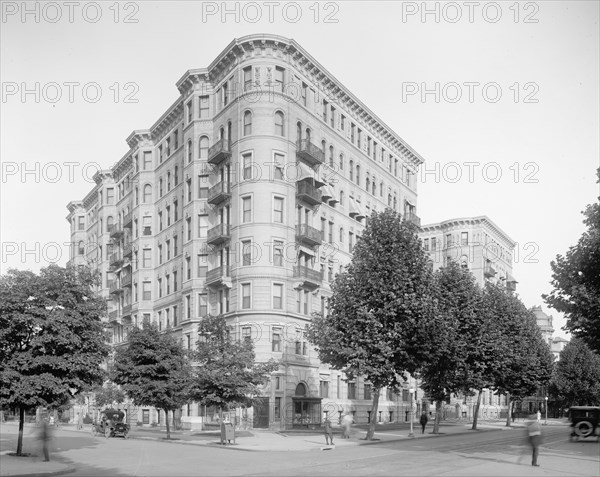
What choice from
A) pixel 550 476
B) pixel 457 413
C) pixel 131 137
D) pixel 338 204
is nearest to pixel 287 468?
pixel 550 476

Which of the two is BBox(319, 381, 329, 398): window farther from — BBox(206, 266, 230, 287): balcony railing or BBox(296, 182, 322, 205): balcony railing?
BBox(296, 182, 322, 205): balcony railing

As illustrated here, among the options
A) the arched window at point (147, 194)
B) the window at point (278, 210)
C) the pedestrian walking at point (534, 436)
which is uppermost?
the arched window at point (147, 194)

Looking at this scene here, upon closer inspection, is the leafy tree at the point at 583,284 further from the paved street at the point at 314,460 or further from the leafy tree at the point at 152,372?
the leafy tree at the point at 152,372

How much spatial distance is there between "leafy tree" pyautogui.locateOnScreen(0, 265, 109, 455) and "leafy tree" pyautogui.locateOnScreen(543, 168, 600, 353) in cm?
2008

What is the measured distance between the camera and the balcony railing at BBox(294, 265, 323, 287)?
5704 cm

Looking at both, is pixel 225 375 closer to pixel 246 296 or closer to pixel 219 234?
pixel 246 296

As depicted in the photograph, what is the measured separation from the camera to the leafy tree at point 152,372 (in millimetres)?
44688

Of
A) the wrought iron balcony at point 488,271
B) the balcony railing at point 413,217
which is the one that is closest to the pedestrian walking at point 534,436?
the balcony railing at point 413,217

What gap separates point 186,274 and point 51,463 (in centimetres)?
3821

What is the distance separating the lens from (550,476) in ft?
72.5

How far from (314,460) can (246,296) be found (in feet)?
92.7

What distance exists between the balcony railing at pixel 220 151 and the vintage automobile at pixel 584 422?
3193 centimetres

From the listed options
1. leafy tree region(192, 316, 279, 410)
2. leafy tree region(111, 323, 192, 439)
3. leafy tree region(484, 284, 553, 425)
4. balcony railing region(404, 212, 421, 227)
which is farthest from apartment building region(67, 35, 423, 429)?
leafy tree region(484, 284, 553, 425)

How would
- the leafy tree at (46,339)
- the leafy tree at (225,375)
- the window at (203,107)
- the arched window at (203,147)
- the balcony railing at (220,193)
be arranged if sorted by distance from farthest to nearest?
the window at (203,107), the arched window at (203,147), the balcony railing at (220,193), the leafy tree at (225,375), the leafy tree at (46,339)
